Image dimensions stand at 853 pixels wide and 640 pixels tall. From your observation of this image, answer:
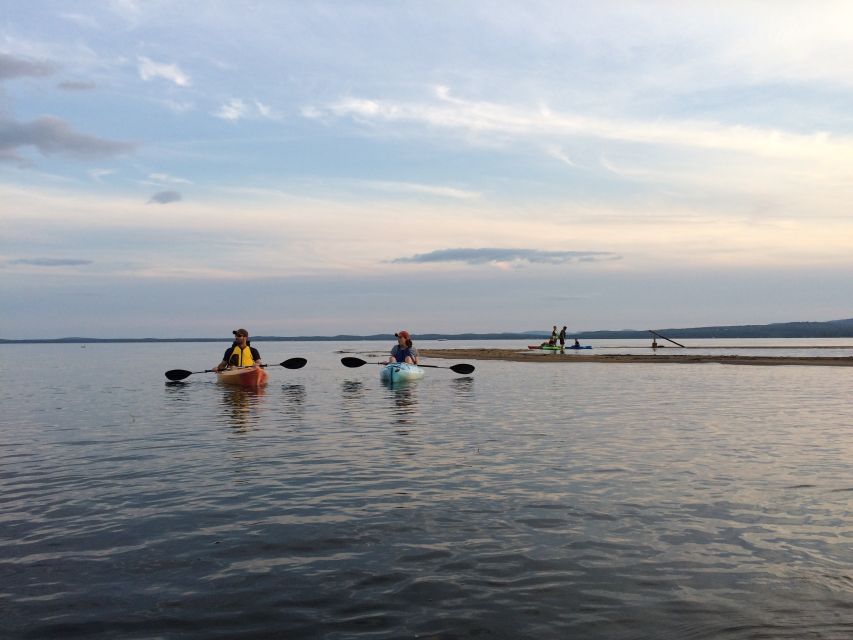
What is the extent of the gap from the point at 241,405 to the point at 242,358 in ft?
27.1

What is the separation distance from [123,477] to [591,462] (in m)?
9.34

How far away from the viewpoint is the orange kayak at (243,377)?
36.6 meters

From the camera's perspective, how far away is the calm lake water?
6.86 metres

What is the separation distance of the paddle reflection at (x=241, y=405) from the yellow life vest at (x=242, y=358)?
1.25m

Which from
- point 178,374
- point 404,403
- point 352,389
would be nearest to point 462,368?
point 352,389

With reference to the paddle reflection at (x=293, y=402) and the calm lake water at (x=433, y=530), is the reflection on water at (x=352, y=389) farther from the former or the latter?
the calm lake water at (x=433, y=530)

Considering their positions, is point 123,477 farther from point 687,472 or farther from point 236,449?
point 687,472

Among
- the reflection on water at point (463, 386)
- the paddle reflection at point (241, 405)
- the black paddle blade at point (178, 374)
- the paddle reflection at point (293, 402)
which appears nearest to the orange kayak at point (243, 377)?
the paddle reflection at point (241, 405)

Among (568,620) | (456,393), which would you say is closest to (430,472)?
(568,620)

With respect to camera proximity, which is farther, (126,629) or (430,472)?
(430,472)

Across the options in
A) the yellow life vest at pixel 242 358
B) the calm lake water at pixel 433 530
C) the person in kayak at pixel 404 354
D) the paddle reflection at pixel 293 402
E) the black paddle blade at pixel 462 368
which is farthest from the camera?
the black paddle blade at pixel 462 368

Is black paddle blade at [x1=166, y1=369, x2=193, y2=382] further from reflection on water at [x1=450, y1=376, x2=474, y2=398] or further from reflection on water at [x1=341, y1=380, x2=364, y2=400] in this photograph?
reflection on water at [x1=450, y1=376, x2=474, y2=398]

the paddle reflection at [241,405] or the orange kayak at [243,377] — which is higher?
the orange kayak at [243,377]

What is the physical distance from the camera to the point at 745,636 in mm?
6277
